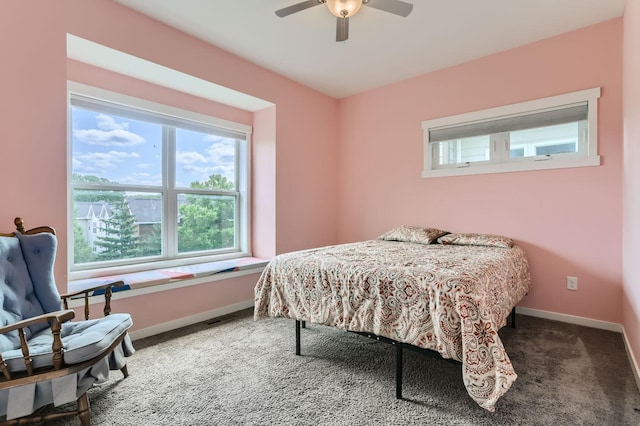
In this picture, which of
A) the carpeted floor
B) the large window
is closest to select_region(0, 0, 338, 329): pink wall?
the large window

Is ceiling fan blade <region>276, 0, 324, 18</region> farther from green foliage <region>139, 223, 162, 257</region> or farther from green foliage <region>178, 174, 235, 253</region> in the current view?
green foliage <region>139, 223, 162, 257</region>

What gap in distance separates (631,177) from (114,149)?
4.21m

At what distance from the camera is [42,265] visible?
1890 millimetres

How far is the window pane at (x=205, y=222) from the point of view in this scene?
11.4ft

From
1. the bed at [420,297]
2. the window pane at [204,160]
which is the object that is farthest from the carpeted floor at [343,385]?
the window pane at [204,160]

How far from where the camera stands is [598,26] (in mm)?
2730

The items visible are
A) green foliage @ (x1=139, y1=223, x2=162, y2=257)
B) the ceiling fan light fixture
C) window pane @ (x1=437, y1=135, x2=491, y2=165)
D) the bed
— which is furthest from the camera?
window pane @ (x1=437, y1=135, x2=491, y2=165)

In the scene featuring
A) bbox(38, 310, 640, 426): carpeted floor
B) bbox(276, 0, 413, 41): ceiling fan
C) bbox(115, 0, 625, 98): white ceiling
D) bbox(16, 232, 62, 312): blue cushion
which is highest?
bbox(115, 0, 625, 98): white ceiling

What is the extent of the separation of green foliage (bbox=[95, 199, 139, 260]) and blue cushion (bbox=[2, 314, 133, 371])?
1226 millimetres

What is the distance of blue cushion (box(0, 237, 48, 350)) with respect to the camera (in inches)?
66.1

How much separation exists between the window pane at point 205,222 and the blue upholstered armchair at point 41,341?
4.71 feet

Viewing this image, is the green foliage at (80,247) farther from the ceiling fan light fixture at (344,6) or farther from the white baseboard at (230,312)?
the ceiling fan light fixture at (344,6)

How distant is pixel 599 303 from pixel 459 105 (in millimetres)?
2328

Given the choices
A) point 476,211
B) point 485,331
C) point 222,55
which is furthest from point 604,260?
point 222,55
